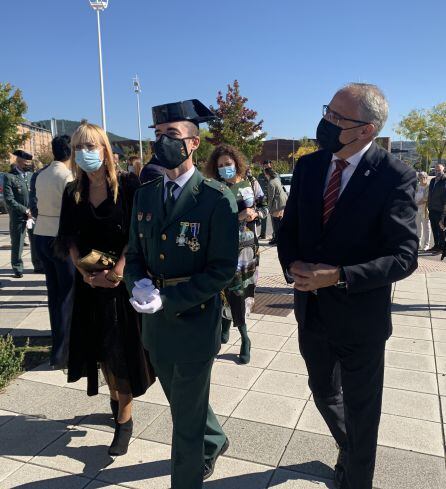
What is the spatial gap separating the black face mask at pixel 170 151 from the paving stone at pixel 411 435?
7.65 feet

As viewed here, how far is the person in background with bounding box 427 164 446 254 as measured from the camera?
36.8 ft

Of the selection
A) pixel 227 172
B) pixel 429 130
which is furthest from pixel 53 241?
pixel 429 130

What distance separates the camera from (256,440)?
321 centimetres

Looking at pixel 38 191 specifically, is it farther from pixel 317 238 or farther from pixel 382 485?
pixel 382 485

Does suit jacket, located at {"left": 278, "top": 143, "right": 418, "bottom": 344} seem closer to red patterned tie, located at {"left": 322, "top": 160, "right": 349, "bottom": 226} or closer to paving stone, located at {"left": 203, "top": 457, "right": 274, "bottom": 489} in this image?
red patterned tie, located at {"left": 322, "top": 160, "right": 349, "bottom": 226}

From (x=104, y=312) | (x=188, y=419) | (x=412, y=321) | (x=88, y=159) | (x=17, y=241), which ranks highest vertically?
(x=88, y=159)

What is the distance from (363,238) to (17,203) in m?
7.88

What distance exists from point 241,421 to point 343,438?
37.1 inches

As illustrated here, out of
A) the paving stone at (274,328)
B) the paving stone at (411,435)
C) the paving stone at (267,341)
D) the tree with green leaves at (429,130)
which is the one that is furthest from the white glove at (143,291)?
the tree with green leaves at (429,130)

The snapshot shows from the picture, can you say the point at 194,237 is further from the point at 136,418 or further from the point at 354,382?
the point at 136,418

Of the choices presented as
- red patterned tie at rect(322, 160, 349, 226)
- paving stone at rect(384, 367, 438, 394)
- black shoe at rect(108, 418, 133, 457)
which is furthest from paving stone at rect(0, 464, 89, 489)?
paving stone at rect(384, 367, 438, 394)

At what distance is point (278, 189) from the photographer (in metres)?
11.1

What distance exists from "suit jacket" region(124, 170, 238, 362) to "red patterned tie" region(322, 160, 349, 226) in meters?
0.47

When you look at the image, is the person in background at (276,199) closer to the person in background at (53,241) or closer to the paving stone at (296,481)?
the person in background at (53,241)
